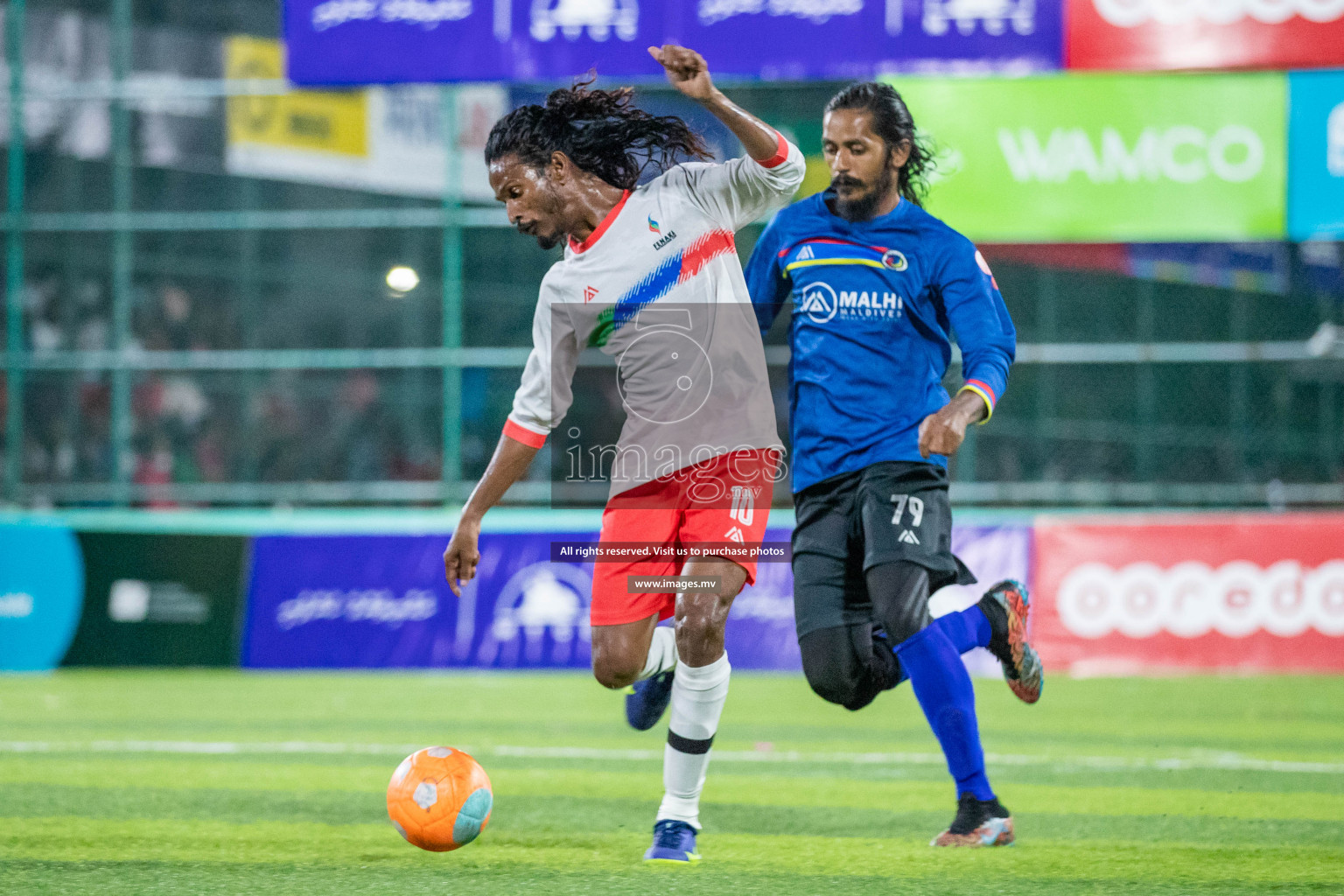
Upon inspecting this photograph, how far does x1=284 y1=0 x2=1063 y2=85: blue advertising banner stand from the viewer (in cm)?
1170

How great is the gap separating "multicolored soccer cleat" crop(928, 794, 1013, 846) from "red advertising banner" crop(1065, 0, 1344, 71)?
328 inches

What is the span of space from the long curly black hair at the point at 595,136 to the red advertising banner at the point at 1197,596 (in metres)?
6.95

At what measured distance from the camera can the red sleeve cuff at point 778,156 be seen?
4.46 m

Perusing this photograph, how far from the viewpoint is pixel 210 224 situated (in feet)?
43.8

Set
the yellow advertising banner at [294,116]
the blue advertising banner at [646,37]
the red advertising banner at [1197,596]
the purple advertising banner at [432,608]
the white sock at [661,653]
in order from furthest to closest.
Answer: the yellow advertising banner at [294,116] < the blue advertising banner at [646,37] < the purple advertising banner at [432,608] < the red advertising banner at [1197,596] < the white sock at [661,653]

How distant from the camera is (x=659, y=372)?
459cm

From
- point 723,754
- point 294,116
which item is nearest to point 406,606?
point 723,754

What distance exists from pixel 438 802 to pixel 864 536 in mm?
1470

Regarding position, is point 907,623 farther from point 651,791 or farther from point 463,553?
point 651,791

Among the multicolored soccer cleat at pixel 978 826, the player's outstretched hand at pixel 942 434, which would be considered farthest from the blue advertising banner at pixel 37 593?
the player's outstretched hand at pixel 942 434

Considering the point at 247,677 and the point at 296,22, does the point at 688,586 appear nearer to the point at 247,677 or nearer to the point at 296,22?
the point at 247,677

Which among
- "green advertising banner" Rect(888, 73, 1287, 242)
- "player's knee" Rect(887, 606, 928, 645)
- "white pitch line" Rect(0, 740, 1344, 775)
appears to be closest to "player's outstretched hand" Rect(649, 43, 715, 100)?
"player's knee" Rect(887, 606, 928, 645)

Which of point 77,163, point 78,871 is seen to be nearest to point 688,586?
point 78,871

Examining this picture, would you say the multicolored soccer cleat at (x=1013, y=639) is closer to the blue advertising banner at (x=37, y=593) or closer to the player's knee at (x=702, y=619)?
the player's knee at (x=702, y=619)
